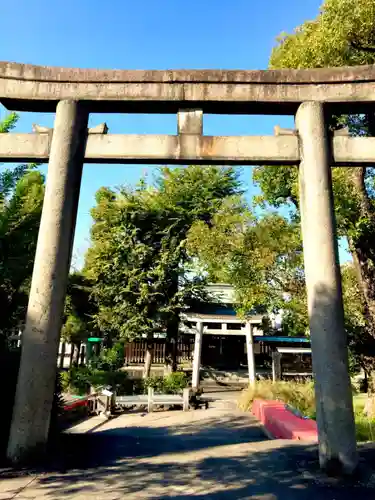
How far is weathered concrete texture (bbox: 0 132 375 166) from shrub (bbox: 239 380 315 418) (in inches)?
380

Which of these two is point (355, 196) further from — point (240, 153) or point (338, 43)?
point (240, 153)

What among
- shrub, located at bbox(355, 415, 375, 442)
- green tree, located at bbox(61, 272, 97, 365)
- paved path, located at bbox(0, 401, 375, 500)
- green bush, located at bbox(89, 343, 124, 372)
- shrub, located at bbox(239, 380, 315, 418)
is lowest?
shrub, located at bbox(355, 415, 375, 442)

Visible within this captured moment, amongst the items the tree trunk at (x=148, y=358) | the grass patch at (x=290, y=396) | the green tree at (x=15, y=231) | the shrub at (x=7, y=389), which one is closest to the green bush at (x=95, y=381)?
the tree trunk at (x=148, y=358)

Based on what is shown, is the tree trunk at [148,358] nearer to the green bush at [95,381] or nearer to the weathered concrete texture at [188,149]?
the green bush at [95,381]

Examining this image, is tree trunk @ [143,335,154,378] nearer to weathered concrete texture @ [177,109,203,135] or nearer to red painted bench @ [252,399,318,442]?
red painted bench @ [252,399,318,442]

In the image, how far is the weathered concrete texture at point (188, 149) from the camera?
6016 mm

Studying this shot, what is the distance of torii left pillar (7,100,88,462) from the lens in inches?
199

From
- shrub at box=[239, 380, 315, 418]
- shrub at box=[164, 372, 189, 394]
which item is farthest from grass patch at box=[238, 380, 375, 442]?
shrub at box=[164, 372, 189, 394]

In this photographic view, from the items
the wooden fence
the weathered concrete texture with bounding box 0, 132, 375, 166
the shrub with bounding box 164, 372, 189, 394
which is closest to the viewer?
the weathered concrete texture with bounding box 0, 132, 375, 166

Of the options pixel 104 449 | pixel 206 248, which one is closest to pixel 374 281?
pixel 206 248

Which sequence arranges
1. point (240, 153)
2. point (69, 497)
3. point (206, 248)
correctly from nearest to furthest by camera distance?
point (69, 497)
point (240, 153)
point (206, 248)

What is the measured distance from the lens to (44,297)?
540 centimetres

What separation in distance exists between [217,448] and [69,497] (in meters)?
2.90

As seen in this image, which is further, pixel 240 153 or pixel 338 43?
pixel 338 43
